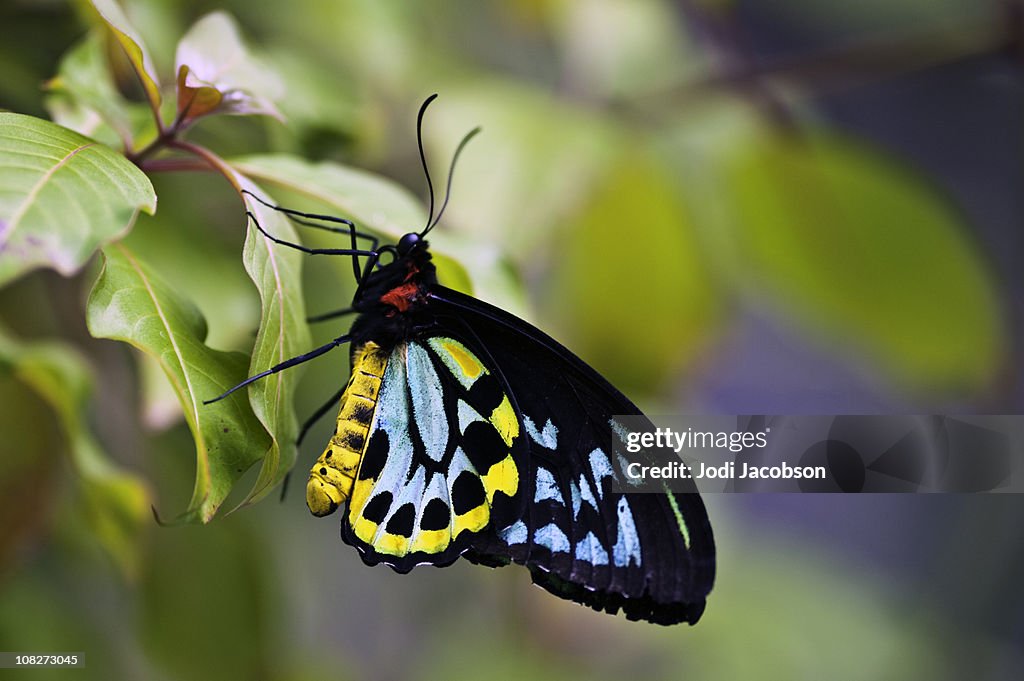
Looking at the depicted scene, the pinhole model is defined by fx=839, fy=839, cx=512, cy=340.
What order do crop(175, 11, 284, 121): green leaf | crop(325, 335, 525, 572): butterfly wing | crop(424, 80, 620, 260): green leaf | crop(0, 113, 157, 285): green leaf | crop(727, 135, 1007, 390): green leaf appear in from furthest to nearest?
crop(727, 135, 1007, 390): green leaf → crop(424, 80, 620, 260): green leaf → crop(325, 335, 525, 572): butterfly wing → crop(175, 11, 284, 121): green leaf → crop(0, 113, 157, 285): green leaf

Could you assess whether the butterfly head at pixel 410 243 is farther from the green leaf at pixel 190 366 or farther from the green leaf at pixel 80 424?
the green leaf at pixel 80 424

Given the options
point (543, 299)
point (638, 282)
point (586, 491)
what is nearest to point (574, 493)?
point (586, 491)

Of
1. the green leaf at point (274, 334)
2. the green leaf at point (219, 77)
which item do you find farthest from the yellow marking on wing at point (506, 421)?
the green leaf at point (219, 77)

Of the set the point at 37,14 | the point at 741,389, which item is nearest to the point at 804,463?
the point at 37,14

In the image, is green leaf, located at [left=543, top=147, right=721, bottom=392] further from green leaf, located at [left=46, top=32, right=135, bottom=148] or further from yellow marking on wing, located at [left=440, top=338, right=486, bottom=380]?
green leaf, located at [left=46, top=32, right=135, bottom=148]

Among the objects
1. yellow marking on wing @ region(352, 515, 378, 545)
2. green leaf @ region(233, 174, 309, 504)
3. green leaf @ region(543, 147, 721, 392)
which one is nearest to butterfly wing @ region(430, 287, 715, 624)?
yellow marking on wing @ region(352, 515, 378, 545)

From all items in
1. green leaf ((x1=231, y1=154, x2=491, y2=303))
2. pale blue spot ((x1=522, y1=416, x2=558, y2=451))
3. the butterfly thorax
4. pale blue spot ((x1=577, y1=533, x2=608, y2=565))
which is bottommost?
pale blue spot ((x1=577, y1=533, x2=608, y2=565))
